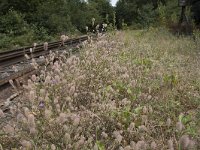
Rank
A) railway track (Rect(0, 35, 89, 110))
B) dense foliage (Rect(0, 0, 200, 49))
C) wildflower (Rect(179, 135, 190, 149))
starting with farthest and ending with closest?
1. dense foliage (Rect(0, 0, 200, 49))
2. railway track (Rect(0, 35, 89, 110))
3. wildflower (Rect(179, 135, 190, 149))

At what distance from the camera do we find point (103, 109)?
4.19 meters

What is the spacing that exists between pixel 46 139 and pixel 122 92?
105 inches

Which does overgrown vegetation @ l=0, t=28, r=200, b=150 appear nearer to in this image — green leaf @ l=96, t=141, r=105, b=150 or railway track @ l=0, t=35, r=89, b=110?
green leaf @ l=96, t=141, r=105, b=150

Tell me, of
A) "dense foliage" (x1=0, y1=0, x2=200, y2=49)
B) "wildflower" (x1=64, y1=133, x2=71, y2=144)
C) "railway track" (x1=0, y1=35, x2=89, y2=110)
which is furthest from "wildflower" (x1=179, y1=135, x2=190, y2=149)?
"dense foliage" (x1=0, y1=0, x2=200, y2=49)

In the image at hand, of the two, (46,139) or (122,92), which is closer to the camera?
(46,139)

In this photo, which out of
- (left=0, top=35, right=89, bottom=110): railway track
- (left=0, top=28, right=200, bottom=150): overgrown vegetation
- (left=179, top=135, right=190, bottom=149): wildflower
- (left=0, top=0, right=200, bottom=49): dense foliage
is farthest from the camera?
(left=0, top=0, right=200, bottom=49): dense foliage

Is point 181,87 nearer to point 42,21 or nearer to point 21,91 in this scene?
point 21,91

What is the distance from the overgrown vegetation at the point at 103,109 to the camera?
3.36 m

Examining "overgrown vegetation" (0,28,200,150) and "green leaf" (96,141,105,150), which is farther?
"green leaf" (96,141,105,150)

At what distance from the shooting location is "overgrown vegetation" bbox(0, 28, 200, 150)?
3363mm

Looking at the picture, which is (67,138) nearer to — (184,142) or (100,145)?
(100,145)

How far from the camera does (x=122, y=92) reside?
19.5 feet

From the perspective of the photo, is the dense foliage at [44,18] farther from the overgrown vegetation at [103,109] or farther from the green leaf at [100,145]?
the green leaf at [100,145]

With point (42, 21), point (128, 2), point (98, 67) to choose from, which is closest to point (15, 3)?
point (42, 21)
